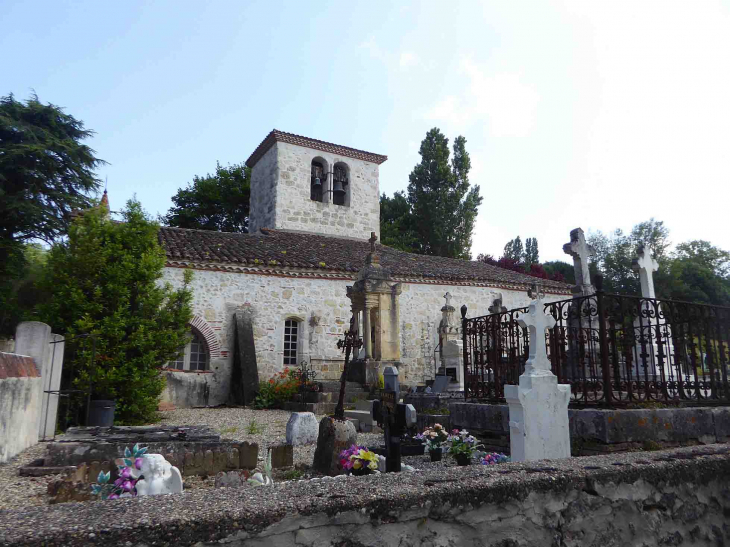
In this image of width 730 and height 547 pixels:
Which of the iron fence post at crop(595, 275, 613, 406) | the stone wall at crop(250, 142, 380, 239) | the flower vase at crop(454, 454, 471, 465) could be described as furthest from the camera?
the stone wall at crop(250, 142, 380, 239)

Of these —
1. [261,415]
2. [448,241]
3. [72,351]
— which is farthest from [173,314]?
[448,241]

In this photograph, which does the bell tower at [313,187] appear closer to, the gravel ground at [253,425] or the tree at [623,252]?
the gravel ground at [253,425]

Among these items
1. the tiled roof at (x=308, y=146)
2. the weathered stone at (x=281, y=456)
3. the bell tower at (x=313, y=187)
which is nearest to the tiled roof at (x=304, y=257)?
the bell tower at (x=313, y=187)

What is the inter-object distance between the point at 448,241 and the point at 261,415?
21.5 m

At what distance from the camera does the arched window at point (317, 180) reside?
77.6 ft

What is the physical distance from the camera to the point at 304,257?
18.0 m

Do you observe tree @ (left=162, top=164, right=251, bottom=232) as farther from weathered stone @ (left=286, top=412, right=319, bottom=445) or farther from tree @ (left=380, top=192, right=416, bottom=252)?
weathered stone @ (left=286, top=412, right=319, bottom=445)

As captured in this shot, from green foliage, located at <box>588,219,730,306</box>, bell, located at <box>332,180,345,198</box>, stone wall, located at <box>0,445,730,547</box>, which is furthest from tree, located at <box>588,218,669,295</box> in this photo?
stone wall, located at <box>0,445,730,547</box>

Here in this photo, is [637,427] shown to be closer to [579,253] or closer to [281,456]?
[281,456]

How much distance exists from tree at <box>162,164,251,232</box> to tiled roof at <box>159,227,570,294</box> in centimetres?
980

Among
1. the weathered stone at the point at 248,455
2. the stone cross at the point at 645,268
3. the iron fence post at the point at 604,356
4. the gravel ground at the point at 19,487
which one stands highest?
the stone cross at the point at 645,268

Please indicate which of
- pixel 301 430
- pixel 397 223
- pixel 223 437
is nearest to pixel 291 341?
pixel 223 437

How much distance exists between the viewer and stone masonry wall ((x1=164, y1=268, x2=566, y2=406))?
51.2ft

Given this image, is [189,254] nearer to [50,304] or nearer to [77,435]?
[50,304]
